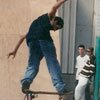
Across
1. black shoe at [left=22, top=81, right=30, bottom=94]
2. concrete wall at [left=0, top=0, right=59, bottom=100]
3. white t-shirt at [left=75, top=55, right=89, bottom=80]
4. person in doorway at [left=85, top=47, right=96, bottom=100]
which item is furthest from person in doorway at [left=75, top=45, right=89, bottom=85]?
black shoe at [left=22, top=81, right=30, bottom=94]

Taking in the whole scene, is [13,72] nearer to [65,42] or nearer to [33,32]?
[65,42]

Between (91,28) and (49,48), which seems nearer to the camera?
(49,48)

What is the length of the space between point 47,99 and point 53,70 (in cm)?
544

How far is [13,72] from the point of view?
14.1 m

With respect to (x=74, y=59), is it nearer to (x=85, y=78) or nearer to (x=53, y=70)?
(x=85, y=78)

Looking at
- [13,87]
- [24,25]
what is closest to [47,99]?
[13,87]

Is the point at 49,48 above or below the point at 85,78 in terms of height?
above

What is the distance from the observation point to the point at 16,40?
45.7 ft

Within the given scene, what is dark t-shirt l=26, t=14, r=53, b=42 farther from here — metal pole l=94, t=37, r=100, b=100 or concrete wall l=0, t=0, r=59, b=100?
metal pole l=94, t=37, r=100, b=100

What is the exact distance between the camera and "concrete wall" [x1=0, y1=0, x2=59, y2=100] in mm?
13766

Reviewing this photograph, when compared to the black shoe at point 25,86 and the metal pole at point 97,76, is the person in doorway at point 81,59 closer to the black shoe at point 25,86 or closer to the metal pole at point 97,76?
the metal pole at point 97,76

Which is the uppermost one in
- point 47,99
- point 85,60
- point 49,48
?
point 49,48

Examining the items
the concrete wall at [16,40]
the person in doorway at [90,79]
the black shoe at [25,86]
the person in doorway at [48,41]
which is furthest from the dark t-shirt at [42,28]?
the person in doorway at [90,79]

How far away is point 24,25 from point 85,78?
1.75m
